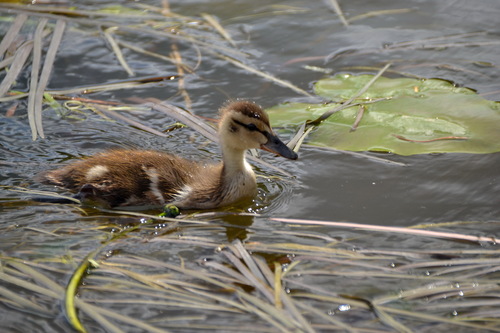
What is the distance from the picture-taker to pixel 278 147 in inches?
168

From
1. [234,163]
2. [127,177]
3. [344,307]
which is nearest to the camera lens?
[344,307]

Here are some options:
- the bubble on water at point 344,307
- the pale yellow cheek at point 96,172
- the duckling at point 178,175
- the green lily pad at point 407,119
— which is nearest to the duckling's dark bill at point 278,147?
the duckling at point 178,175

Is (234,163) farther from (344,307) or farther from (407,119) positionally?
(344,307)

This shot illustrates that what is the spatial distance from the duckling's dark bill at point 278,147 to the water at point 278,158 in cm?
17

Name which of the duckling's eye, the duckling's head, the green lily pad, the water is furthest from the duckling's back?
the green lily pad

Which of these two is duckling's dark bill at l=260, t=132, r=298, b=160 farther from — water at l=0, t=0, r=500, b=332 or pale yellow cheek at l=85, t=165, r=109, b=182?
pale yellow cheek at l=85, t=165, r=109, b=182

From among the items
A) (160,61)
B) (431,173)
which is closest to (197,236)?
(431,173)

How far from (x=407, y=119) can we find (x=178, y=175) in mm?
1400

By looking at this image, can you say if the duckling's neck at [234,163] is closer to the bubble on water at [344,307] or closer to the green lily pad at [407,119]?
the green lily pad at [407,119]

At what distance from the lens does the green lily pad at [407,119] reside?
4.40m

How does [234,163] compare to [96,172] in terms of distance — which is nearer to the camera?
[96,172]

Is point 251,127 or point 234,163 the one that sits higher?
point 251,127

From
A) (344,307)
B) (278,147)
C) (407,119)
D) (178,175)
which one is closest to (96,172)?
(178,175)

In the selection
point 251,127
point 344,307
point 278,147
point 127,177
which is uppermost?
point 251,127
